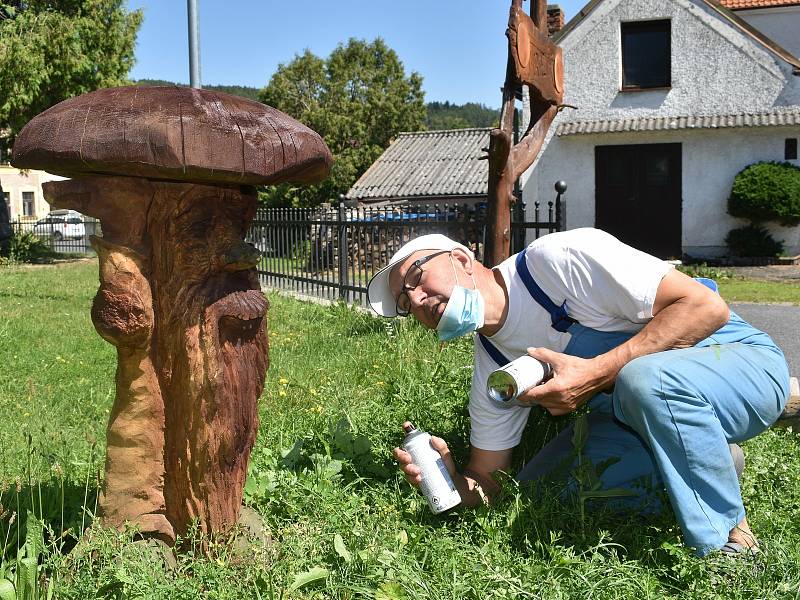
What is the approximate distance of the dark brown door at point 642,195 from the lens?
1738 cm

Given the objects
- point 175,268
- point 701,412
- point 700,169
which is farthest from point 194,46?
point 700,169

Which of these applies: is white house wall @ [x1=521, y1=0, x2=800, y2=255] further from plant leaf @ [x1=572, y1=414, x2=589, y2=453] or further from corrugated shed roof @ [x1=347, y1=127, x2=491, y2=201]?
plant leaf @ [x1=572, y1=414, x2=589, y2=453]

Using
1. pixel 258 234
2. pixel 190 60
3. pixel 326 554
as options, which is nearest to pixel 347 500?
pixel 326 554

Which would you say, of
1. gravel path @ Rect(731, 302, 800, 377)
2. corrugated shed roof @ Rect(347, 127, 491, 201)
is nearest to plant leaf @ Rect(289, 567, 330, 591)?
gravel path @ Rect(731, 302, 800, 377)

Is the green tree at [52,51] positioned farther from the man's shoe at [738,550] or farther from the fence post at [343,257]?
the man's shoe at [738,550]

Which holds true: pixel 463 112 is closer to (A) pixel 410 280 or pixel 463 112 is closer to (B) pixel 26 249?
(B) pixel 26 249

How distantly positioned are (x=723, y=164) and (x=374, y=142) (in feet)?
85.8

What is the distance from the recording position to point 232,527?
262cm

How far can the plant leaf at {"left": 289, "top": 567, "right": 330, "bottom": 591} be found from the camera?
238 cm

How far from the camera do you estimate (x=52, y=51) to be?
16.7 metres

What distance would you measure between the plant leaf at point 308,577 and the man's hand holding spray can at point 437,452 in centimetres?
54

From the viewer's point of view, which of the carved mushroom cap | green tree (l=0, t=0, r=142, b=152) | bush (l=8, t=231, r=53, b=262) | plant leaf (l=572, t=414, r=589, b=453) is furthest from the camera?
bush (l=8, t=231, r=53, b=262)

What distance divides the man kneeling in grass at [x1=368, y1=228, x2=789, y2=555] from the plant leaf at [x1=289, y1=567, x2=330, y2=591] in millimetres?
573

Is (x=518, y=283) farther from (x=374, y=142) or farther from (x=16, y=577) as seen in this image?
(x=374, y=142)
